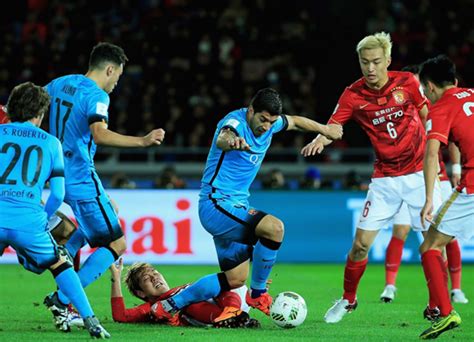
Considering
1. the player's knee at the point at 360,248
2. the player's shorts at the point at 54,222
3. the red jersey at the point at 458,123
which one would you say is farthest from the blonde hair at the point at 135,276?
the red jersey at the point at 458,123

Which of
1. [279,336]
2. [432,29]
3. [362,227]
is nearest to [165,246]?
[362,227]

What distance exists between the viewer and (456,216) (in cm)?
755

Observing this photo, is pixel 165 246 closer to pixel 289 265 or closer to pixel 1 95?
pixel 289 265

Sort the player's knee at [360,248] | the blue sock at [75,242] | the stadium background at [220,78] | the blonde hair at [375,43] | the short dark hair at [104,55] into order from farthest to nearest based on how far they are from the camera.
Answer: the stadium background at [220,78] → the player's knee at [360,248] → the blonde hair at [375,43] → the blue sock at [75,242] → the short dark hair at [104,55]

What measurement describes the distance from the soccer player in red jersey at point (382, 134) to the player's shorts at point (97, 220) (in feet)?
6.65

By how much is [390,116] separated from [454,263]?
224 cm

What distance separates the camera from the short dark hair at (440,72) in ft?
25.2

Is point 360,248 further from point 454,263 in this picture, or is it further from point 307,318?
point 454,263

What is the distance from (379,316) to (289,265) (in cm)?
570

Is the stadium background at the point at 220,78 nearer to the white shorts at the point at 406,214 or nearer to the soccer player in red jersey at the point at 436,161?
the white shorts at the point at 406,214

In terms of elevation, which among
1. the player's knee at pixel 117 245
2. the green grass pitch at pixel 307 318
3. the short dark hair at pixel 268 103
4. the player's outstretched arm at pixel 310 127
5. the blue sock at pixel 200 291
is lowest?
the green grass pitch at pixel 307 318

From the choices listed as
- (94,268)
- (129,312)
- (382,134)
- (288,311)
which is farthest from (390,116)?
(94,268)

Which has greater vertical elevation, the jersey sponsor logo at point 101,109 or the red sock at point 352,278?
the jersey sponsor logo at point 101,109

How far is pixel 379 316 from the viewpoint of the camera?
8.82 m
